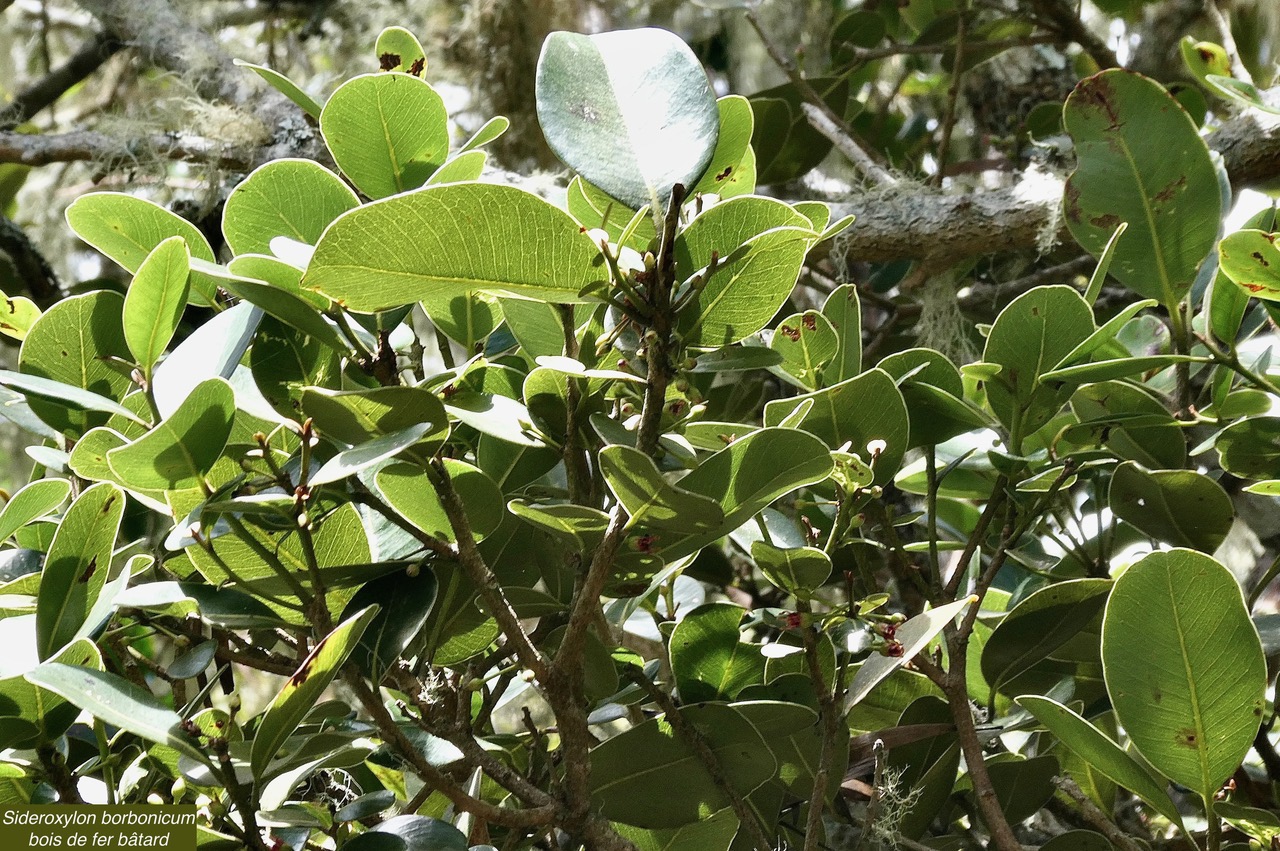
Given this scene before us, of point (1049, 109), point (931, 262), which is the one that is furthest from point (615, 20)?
point (931, 262)

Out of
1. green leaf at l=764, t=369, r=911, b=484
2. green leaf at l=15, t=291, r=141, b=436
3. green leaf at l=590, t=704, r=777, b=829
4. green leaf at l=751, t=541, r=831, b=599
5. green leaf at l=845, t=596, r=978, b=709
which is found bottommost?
green leaf at l=590, t=704, r=777, b=829

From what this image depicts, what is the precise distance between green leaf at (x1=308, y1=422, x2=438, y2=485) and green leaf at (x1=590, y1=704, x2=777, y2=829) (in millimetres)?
241

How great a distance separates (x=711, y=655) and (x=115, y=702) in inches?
12.3

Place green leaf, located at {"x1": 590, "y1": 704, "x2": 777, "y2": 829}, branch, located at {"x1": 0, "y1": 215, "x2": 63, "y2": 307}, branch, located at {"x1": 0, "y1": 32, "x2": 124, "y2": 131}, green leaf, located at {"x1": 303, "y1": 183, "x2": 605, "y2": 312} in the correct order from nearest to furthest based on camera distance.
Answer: green leaf, located at {"x1": 303, "y1": 183, "x2": 605, "y2": 312} → green leaf, located at {"x1": 590, "y1": 704, "x2": 777, "y2": 829} → branch, located at {"x1": 0, "y1": 215, "x2": 63, "y2": 307} → branch, located at {"x1": 0, "y1": 32, "x2": 124, "y2": 131}

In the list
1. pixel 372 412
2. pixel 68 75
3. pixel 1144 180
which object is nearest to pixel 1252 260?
pixel 1144 180

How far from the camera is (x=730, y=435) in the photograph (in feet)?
1.76

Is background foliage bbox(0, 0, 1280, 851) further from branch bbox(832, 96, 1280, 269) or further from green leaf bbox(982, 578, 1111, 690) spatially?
branch bbox(832, 96, 1280, 269)

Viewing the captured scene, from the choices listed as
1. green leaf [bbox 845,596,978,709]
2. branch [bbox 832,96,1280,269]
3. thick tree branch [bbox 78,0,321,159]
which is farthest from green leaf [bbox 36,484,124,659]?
thick tree branch [bbox 78,0,321,159]

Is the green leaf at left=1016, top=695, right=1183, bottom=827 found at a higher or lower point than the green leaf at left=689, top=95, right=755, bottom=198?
lower

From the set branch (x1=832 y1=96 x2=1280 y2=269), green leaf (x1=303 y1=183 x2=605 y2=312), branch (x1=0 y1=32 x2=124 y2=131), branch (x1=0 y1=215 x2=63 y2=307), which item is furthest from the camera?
branch (x1=0 y1=32 x2=124 y2=131)

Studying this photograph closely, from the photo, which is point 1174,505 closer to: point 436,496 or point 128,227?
point 436,496

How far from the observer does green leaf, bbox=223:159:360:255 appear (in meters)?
0.45

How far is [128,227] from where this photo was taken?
485 mm

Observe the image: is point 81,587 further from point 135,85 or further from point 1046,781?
point 135,85
